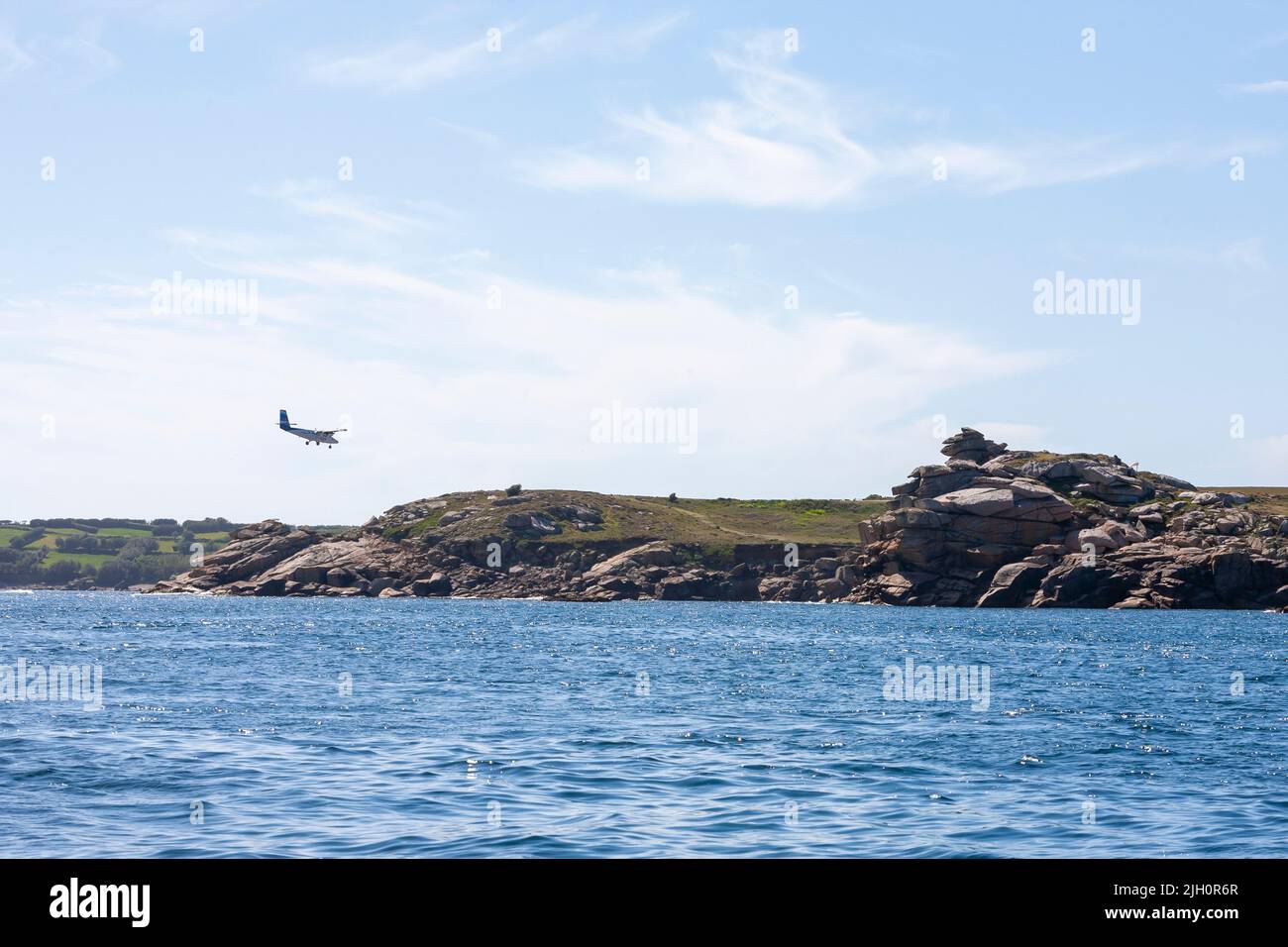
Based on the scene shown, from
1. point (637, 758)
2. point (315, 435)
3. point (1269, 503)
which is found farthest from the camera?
point (1269, 503)

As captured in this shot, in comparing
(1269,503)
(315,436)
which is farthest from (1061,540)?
(315,436)

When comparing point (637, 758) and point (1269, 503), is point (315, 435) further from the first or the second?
point (1269, 503)

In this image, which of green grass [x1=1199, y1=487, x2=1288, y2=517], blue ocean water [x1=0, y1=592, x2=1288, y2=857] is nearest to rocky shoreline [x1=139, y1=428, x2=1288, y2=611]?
green grass [x1=1199, y1=487, x2=1288, y2=517]

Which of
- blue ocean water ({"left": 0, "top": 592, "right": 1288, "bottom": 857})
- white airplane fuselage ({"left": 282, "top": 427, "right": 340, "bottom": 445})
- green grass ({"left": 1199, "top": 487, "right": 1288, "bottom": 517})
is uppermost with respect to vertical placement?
white airplane fuselage ({"left": 282, "top": 427, "right": 340, "bottom": 445})

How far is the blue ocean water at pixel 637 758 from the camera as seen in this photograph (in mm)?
21766

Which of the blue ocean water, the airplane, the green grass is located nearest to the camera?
the blue ocean water

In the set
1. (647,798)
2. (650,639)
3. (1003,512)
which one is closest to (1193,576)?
(1003,512)

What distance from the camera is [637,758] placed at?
31.1 metres

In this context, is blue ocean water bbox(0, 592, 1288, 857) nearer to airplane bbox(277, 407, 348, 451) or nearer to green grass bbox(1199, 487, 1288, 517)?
airplane bbox(277, 407, 348, 451)

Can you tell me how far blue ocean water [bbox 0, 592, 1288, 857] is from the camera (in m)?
21.8

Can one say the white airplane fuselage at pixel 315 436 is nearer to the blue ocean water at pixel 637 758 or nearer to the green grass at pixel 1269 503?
the blue ocean water at pixel 637 758

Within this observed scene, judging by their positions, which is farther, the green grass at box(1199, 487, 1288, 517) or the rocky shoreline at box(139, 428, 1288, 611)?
the green grass at box(1199, 487, 1288, 517)

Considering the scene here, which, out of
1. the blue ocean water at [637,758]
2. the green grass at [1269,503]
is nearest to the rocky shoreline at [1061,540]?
the green grass at [1269,503]
